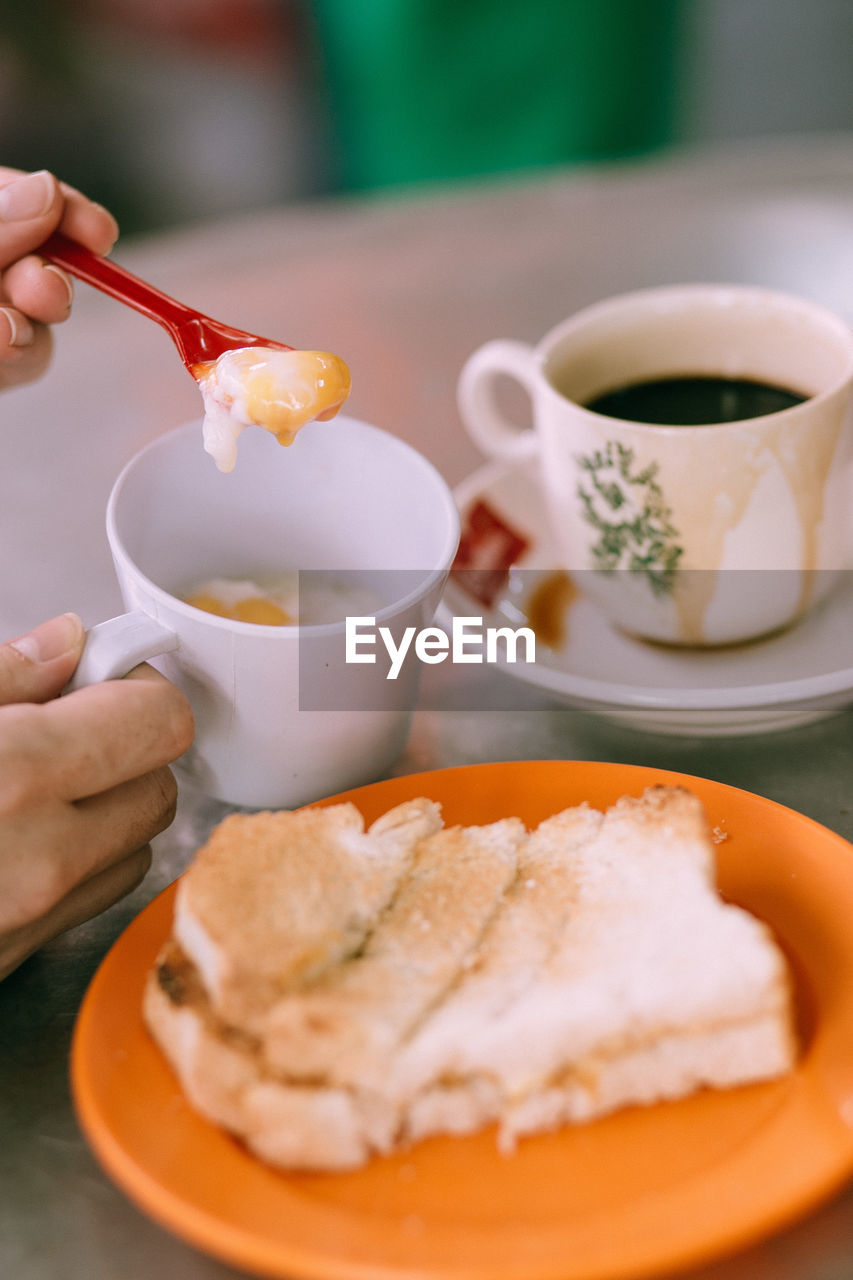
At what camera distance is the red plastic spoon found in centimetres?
64

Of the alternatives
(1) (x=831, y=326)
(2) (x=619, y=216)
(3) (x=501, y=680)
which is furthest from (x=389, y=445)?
(2) (x=619, y=216)

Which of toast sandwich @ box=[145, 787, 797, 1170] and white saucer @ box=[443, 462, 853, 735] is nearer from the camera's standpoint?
toast sandwich @ box=[145, 787, 797, 1170]

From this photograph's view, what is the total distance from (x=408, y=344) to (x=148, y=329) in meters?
0.24

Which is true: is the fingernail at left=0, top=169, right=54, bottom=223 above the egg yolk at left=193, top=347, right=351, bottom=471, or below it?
above

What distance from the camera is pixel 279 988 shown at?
428 mm

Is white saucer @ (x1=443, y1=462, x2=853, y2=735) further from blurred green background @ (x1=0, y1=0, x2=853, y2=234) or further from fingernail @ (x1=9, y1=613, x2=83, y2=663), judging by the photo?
blurred green background @ (x1=0, y1=0, x2=853, y2=234)

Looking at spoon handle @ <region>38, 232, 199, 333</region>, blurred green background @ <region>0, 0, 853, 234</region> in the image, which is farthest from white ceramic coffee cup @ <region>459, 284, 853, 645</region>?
blurred green background @ <region>0, 0, 853, 234</region>

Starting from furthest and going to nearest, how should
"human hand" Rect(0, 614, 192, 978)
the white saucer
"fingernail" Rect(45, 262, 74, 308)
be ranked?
"fingernail" Rect(45, 262, 74, 308)
the white saucer
"human hand" Rect(0, 614, 192, 978)

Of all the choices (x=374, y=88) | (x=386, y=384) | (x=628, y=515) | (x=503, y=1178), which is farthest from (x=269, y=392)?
(x=374, y=88)

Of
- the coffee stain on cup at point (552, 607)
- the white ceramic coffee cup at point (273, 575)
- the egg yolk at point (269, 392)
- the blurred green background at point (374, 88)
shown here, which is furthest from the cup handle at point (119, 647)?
the blurred green background at point (374, 88)

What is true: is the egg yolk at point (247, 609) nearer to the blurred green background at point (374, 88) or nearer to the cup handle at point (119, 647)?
the cup handle at point (119, 647)

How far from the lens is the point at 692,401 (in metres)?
0.76

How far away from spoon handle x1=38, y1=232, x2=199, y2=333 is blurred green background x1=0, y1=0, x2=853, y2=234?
0.99 meters

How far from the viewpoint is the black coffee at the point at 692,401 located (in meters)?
0.74
